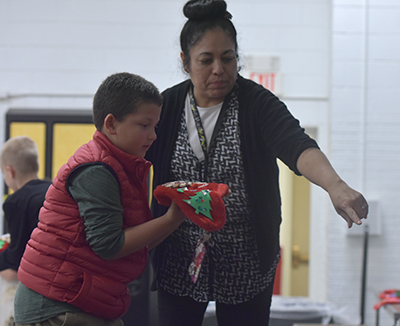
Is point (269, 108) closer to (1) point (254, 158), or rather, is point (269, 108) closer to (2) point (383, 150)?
(1) point (254, 158)

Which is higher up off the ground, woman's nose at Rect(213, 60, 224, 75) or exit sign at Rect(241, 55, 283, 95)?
exit sign at Rect(241, 55, 283, 95)

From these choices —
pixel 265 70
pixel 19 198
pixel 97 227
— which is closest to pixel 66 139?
pixel 19 198

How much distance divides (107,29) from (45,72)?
584 millimetres

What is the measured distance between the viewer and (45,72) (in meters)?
3.34

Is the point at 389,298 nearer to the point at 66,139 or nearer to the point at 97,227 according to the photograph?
the point at 97,227

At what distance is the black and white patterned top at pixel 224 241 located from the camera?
44.1 inches

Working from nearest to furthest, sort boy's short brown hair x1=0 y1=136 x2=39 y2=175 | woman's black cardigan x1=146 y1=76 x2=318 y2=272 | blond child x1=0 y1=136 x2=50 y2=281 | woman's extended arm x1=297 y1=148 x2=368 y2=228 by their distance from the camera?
woman's extended arm x1=297 y1=148 x2=368 y2=228
woman's black cardigan x1=146 y1=76 x2=318 y2=272
blond child x1=0 y1=136 x2=50 y2=281
boy's short brown hair x1=0 y1=136 x2=39 y2=175

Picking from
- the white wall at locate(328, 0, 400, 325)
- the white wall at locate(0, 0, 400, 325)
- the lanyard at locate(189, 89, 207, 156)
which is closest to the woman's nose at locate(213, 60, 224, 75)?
the lanyard at locate(189, 89, 207, 156)

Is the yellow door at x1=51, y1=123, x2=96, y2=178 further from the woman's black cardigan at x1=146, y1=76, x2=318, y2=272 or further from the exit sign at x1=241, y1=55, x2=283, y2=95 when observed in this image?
the woman's black cardigan at x1=146, y1=76, x2=318, y2=272

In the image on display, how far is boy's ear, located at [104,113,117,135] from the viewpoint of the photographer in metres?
0.94

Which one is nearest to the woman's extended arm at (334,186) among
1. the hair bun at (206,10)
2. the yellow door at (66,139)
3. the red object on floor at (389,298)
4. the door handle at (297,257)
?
the hair bun at (206,10)

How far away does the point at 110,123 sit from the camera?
95 centimetres

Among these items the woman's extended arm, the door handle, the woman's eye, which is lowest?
the door handle

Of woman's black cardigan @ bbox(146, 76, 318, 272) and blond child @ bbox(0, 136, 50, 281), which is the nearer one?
woman's black cardigan @ bbox(146, 76, 318, 272)
